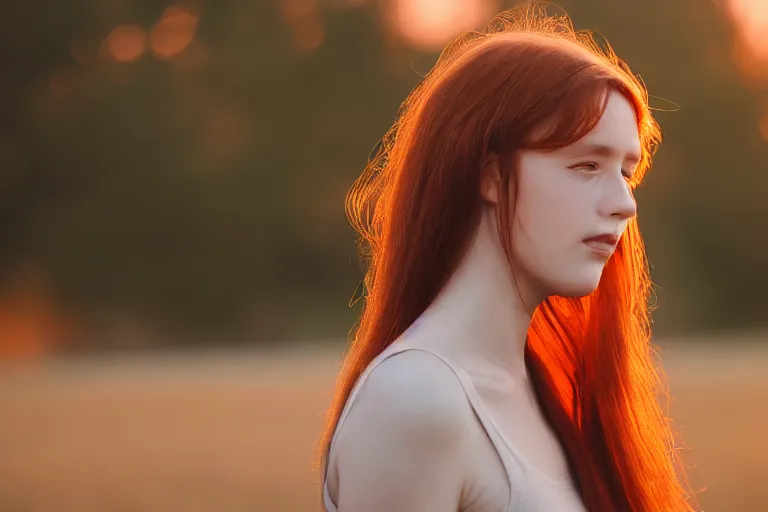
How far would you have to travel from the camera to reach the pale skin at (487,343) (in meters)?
1.36

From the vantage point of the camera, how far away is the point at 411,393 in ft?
4.53

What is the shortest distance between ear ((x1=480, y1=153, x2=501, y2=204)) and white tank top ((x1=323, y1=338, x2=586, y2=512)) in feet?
0.89

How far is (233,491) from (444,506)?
232 inches

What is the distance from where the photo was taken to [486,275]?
1.60 meters

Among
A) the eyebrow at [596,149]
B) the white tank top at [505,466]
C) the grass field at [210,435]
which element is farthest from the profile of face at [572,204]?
the grass field at [210,435]

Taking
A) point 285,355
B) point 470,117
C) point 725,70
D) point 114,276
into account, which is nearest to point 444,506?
point 470,117

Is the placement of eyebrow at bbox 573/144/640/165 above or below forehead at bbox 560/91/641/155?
below

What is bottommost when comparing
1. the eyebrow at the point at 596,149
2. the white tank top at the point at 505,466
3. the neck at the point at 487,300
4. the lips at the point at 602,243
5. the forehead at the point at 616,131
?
the white tank top at the point at 505,466

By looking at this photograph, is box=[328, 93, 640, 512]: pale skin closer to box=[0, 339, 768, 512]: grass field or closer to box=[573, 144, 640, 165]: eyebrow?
box=[573, 144, 640, 165]: eyebrow

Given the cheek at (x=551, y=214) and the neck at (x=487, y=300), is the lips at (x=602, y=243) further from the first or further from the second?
the neck at (x=487, y=300)

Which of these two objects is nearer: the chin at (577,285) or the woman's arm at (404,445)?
the woman's arm at (404,445)

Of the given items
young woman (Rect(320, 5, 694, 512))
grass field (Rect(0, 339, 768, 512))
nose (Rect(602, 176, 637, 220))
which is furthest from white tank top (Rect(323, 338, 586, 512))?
grass field (Rect(0, 339, 768, 512))

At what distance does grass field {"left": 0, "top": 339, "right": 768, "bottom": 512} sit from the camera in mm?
6969

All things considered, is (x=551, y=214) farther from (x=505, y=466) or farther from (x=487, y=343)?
(x=505, y=466)
